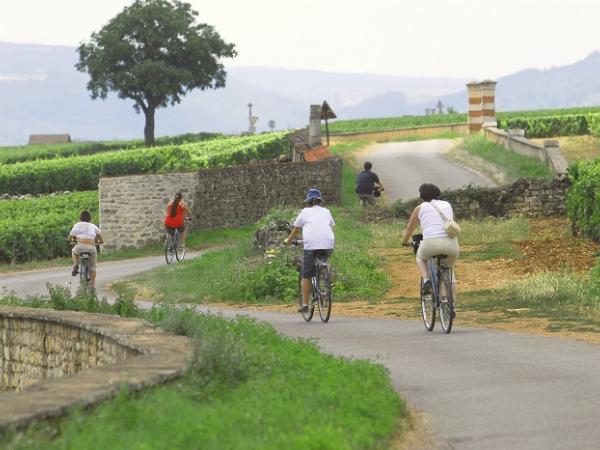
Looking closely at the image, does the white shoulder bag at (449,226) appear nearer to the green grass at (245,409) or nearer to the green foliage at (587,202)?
the green grass at (245,409)

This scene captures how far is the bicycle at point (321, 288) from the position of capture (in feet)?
62.3

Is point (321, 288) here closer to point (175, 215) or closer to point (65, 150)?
point (175, 215)

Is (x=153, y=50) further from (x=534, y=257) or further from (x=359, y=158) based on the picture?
(x=534, y=257)

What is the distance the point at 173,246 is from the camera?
35.5m

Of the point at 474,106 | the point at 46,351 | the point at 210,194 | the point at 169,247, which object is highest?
the point at 474,106

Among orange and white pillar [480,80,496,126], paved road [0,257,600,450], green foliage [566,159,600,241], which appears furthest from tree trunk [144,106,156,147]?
paved road [0,257,600,450]

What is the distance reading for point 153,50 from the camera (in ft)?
314

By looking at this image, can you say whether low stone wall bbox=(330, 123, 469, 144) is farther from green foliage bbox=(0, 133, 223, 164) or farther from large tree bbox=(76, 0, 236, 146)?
large tree bbox=(76, 0, 236, 146)

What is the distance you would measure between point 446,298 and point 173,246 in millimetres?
19507

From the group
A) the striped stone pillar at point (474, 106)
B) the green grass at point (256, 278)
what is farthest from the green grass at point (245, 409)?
the striped stone pillar at point (474, 106)

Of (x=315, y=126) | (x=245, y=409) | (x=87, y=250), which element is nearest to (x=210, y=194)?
(x=315, y=126)

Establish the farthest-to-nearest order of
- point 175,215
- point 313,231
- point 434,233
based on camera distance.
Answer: point 175,215 < point 313,231 < point 434,233

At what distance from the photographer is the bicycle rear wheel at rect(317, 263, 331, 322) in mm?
18969

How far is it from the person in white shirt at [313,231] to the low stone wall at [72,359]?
4.04 meters
